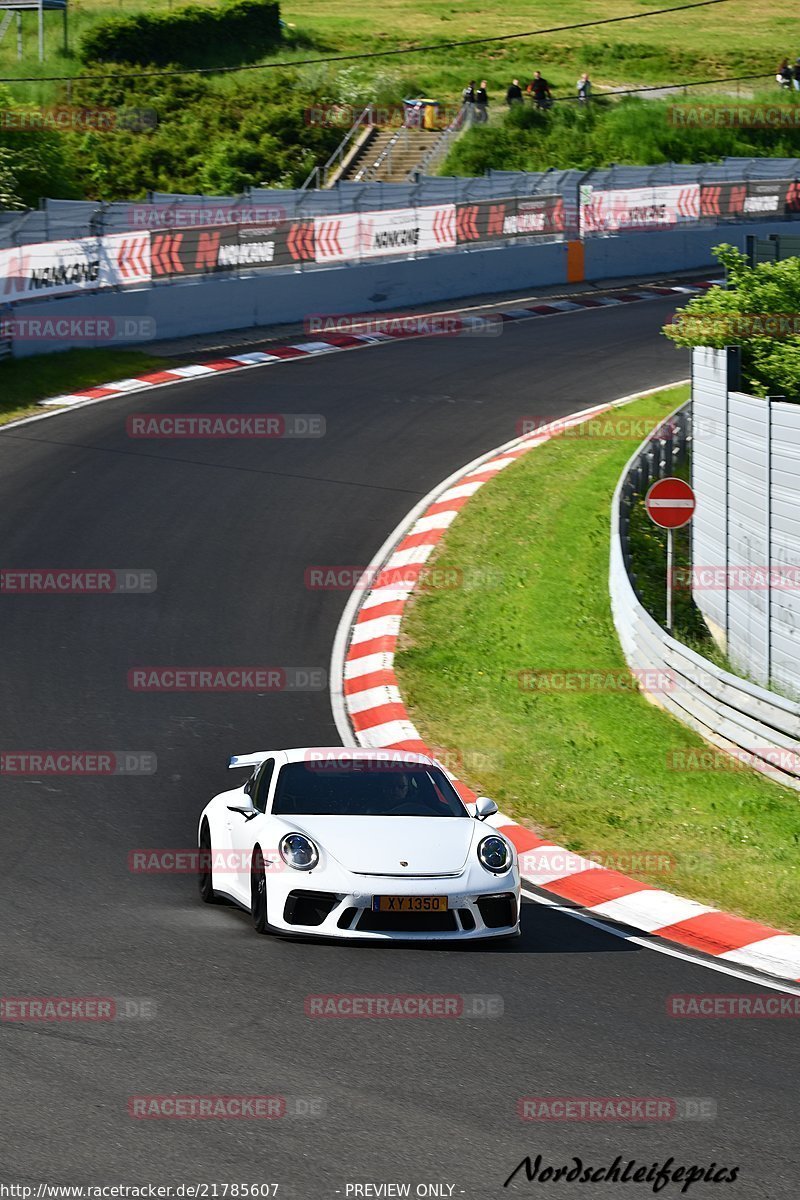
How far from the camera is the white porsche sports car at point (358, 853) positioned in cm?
965

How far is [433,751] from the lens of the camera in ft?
47.6

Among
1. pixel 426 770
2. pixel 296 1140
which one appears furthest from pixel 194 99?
Result: pixel 296 1140

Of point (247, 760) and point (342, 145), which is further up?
point (342, 145)

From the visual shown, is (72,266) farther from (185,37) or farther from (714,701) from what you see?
(185,37)

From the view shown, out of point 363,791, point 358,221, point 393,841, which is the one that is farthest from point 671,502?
point 358,221

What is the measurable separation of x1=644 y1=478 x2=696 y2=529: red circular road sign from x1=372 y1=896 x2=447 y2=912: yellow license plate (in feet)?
25.4

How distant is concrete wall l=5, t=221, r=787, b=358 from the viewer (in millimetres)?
28047

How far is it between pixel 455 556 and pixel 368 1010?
1139 cm

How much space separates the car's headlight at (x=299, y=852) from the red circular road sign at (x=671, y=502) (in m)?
7.75

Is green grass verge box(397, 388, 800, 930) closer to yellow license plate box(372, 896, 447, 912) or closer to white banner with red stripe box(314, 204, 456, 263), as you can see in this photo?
yellow license plate box(372, 896, 447, 912)

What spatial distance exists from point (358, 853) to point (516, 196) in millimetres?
28409

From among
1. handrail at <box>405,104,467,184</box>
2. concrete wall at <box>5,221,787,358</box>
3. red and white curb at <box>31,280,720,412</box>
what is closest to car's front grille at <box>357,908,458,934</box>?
red and white curb at <box>31,280,720,412</box>

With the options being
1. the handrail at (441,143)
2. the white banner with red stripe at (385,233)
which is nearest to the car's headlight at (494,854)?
the white banner with red stripe at (385,233)

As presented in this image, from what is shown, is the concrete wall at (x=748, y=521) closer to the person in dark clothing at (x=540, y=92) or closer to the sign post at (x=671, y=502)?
the sign post at (x=671, y=502)
